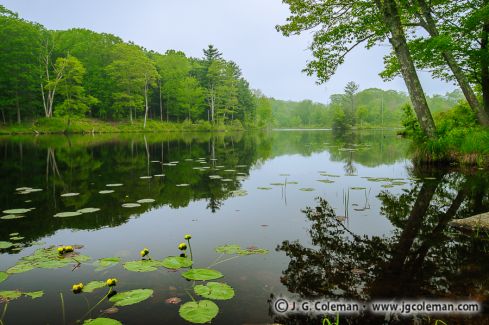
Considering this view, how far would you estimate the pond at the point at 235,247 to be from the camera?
272 cm

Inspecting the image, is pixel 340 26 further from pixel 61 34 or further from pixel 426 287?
pixel 61 34

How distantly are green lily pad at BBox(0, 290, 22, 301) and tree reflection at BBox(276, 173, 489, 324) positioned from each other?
2500 mm

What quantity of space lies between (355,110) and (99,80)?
73.9 metres

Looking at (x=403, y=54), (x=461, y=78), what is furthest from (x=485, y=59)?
(x=403, y=54)

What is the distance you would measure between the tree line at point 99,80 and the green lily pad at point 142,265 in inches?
1591

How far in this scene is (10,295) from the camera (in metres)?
2.81

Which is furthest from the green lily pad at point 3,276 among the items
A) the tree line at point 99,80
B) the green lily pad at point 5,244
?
the tree line at point 99,80

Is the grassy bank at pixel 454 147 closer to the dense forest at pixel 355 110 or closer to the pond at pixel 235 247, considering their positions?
the pond at pixel 235 247

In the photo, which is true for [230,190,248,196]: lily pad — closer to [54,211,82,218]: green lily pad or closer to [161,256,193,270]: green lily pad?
[54,211,82,218]: green lily pad

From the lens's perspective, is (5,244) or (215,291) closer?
(215,291)

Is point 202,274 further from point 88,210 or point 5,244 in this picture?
point 88,210

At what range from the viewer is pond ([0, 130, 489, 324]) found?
2.72 meters

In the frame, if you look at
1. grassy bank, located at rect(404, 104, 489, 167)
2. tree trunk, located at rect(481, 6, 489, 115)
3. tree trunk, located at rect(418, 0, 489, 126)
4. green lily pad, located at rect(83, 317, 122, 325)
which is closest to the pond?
green lily pad, located at rect(83, 317, 122, 325)

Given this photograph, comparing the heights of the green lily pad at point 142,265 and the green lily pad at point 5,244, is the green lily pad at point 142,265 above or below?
below
